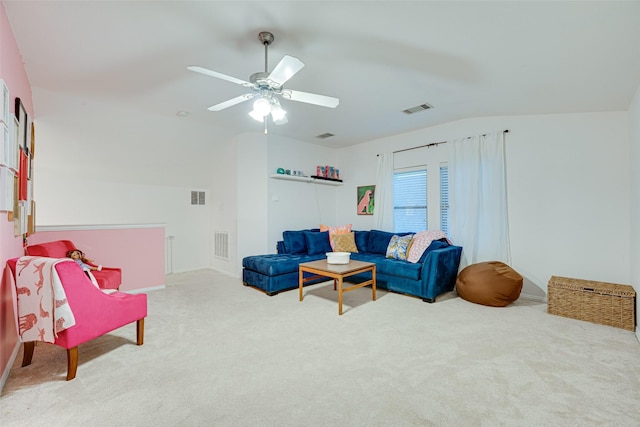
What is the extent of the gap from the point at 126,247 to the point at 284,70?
3508mm

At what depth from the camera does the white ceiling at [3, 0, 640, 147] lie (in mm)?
1952

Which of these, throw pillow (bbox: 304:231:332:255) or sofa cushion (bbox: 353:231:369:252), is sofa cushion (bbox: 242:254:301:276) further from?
sofa cushion (bbox: 353:231:369:252)

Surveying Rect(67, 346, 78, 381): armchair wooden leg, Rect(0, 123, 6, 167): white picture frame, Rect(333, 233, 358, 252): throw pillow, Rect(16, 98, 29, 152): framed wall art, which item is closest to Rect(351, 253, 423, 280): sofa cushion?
Rect(333, 233, 358, 252): throw pillow

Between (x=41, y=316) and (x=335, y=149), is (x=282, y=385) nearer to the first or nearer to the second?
(x=41, y=316)

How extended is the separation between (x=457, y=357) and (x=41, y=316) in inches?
118

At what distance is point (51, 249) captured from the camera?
10.1 feet

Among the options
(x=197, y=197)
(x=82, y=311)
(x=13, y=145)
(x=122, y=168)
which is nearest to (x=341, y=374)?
(x=82, y=311)

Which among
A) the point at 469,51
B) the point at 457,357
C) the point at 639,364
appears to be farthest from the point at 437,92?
the point at 639,364

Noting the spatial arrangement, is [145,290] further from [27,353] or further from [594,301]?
[594,301]

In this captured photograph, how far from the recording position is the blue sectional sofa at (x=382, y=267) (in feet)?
12.3

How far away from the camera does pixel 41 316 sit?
1963 millimetres

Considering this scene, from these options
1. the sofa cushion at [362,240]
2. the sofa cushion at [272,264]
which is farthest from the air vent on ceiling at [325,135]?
the sofa cushion at [272,264]

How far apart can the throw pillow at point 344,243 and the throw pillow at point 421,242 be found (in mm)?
1140

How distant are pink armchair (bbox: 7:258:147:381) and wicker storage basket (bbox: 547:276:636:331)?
4238 mm
